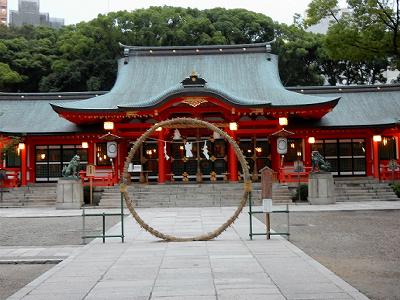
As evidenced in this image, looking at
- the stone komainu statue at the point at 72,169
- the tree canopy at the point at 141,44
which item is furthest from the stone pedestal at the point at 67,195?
the tree canopy at the point at 141,44

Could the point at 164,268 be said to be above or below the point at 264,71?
below

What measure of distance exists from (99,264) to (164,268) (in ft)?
4.76

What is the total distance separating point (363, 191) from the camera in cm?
2497

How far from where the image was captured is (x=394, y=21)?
1518cm

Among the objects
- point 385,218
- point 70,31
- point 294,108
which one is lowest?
point 385,218

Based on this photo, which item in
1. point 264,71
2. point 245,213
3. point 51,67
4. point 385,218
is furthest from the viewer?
point 51,67

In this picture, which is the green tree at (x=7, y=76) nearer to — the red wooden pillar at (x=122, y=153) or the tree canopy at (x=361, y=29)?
the red wooden pillar at (x=122, y=153)

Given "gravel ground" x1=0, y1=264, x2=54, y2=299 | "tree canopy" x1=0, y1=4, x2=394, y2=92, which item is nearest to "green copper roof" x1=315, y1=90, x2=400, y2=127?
"tree canopy" x1=0, y1=4, x2=394, y2=92

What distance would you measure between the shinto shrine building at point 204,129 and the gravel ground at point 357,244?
8.68 m

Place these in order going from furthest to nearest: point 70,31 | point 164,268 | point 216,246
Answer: point 70,31 < point 216,246 < point 164,268

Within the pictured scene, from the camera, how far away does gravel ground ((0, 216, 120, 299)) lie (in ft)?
28.6

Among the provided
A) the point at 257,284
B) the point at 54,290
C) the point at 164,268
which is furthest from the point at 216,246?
the point at 54,290

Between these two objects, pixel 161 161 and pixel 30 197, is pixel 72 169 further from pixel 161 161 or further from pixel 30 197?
pixel 161 161

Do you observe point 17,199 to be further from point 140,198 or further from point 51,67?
point 51,67
